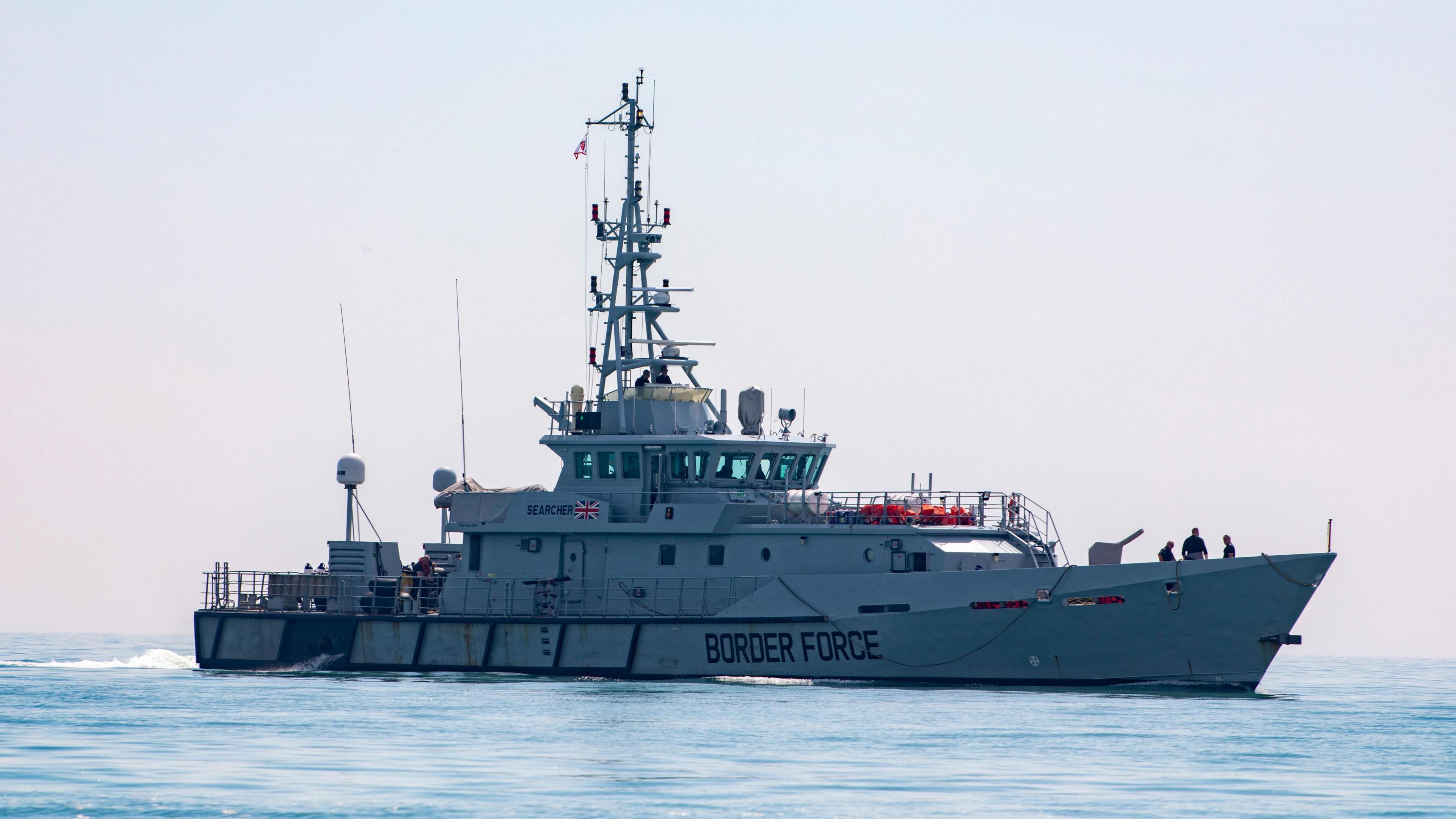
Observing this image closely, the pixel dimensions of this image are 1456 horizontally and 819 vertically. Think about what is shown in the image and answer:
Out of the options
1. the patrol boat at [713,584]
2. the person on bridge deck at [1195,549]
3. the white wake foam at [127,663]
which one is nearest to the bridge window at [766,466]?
the patrol boat at [713,584]

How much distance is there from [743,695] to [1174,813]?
11481mm

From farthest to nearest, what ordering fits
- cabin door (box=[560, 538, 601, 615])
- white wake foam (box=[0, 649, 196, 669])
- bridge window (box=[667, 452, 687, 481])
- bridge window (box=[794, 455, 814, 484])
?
white wake foam (box=[0, 649, 196, 669]) → bridge window (box=[794, 455, 814, 484]) → cabin door (box=[560, 538, 601, 615]) → bridge window (box=[667, 452, 687, 481])

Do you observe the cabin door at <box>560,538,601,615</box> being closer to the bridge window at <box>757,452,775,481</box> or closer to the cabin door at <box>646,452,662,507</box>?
the cabin door at <box>646,452,662,507</box>

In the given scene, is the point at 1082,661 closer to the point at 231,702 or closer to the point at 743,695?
the point at 743,695

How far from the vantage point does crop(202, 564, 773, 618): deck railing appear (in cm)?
3416

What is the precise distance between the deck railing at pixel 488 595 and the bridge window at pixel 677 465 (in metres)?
1.94

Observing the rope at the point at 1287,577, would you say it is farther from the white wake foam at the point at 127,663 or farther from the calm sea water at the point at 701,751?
the white wake foam at the point at 127,663

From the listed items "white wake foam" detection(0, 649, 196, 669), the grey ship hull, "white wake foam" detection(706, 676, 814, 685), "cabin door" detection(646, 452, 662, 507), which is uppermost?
"cabin door" detection(646, 452, 662, 507)

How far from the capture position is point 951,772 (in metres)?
22.6

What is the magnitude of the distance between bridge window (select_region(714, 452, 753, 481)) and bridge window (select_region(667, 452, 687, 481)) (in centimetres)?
A: 57

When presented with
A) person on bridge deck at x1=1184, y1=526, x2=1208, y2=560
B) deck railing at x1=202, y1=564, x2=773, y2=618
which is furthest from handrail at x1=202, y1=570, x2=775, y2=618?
person on bridge deck at x1=1184, y1=526, x2=1208, y2=560

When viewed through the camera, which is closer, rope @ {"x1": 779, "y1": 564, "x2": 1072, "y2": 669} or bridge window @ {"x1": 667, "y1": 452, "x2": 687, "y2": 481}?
rope @ {"x1": 779, "y1": 564, "x2": 1072, "y2": 669}

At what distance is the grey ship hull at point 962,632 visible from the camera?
30.4 metres

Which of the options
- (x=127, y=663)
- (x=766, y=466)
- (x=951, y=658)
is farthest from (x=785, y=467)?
(x=127, y=663)
